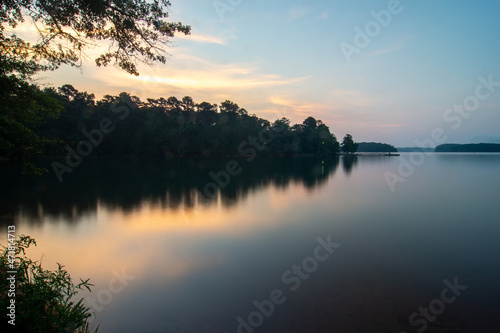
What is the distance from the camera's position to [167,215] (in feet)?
51.8

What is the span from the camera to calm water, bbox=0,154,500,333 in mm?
6043
